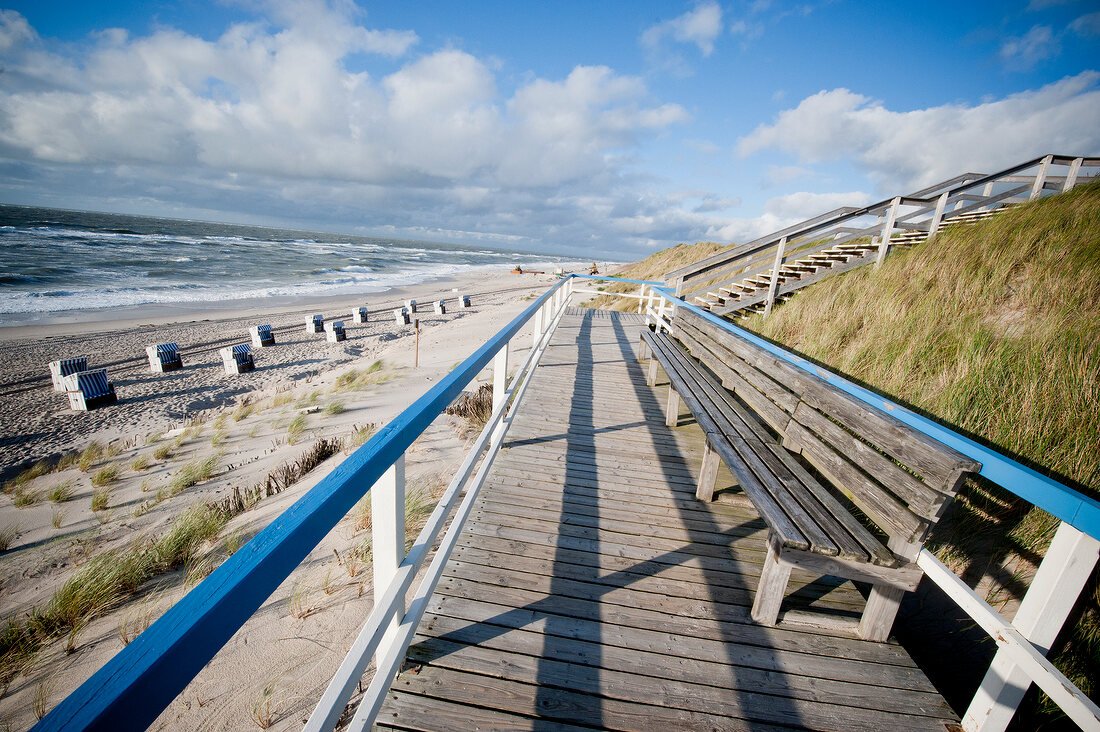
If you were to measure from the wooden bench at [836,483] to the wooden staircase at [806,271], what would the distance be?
585cm

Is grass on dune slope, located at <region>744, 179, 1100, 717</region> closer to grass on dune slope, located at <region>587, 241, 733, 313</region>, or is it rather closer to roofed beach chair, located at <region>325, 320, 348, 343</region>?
grass on dune slope, located at <region>587, 241, 733, 313</region>

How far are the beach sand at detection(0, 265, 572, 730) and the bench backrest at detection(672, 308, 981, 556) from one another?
281cm

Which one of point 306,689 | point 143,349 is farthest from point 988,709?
point 143,349

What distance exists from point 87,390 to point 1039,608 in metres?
11.7

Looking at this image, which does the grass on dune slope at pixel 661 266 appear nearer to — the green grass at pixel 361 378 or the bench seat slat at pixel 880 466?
the green grass at pixel 361 378

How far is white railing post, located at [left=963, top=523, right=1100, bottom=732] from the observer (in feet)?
4.39

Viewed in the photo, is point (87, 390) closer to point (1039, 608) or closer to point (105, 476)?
point (105, 476)

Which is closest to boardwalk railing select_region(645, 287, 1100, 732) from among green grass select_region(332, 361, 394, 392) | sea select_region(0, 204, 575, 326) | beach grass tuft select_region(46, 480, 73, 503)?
beach grass tuft select_region(46, 480, 73, 503)

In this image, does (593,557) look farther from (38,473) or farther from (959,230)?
(38,473)

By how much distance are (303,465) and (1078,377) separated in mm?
6669

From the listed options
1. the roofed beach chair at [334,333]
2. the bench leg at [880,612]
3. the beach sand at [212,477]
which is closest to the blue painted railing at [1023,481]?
the bench leg at [880,612]

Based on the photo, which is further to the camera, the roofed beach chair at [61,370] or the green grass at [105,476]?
the roofed beach chair at [61,370]

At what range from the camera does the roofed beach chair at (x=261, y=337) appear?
472 inches

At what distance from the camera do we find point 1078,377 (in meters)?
2.71
